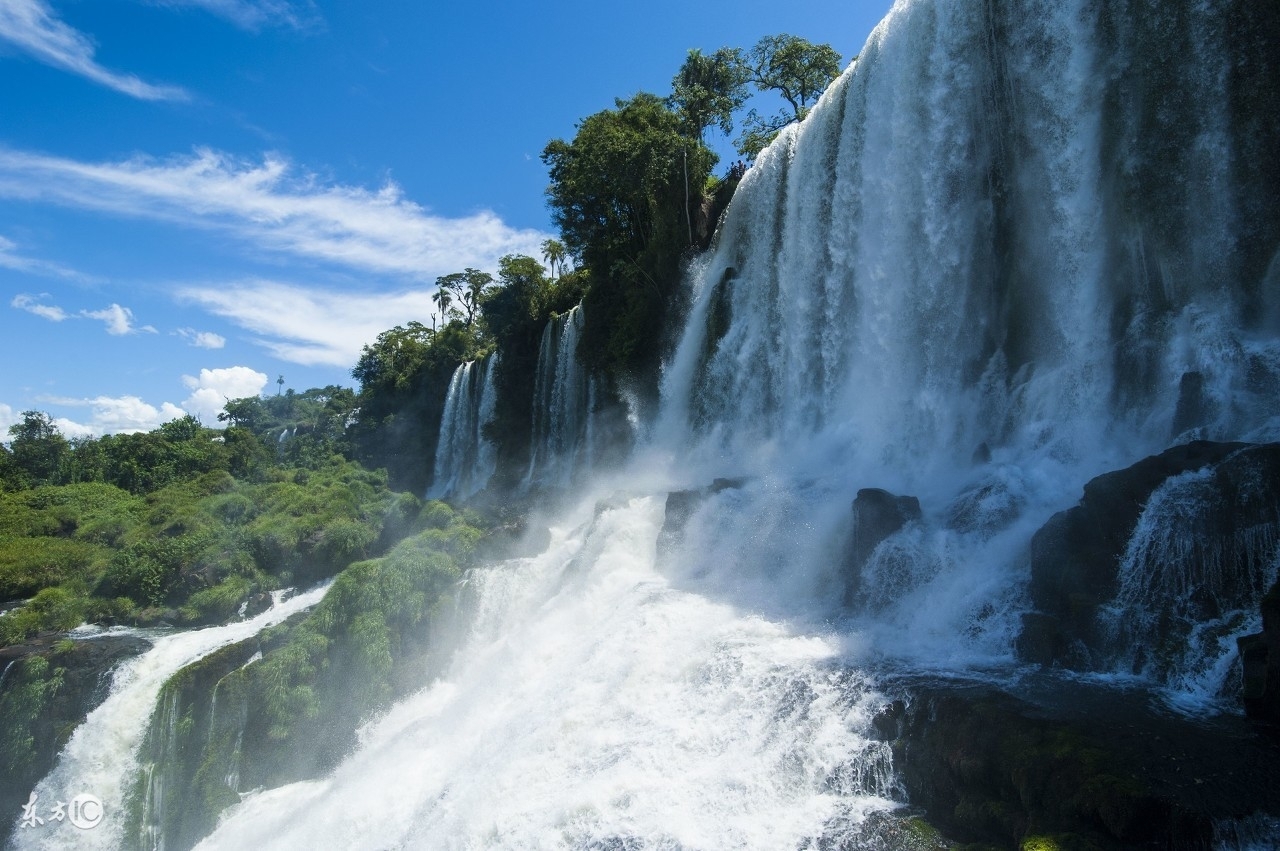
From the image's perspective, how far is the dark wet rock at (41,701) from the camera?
15.1 meters

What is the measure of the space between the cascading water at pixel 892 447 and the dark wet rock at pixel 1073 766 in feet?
1.51

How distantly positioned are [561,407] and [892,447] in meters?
17.9

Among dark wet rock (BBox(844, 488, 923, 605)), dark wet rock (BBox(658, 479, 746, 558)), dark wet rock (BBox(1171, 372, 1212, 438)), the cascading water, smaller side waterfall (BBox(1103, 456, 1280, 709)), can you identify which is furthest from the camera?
dark wet rock (BBox(658, 479, 746, 558))

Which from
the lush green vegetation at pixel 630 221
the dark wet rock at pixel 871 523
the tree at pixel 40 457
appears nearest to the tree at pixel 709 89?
the lush green vegetation at pixel 630 221

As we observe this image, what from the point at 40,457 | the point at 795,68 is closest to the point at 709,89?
the point at 795,68

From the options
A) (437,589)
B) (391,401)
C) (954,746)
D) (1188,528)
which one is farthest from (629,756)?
(391,401)

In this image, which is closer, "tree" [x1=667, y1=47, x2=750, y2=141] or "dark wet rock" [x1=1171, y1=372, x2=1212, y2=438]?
"dark wet rock" [x1=1171, y1=372, x2=1212, y2=438]

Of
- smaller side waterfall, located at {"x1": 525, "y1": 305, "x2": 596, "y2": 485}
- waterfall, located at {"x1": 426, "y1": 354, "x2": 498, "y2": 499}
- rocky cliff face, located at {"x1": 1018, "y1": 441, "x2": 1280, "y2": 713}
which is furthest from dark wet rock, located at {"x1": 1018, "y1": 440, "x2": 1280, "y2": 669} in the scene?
waterfall, located at {"x1": 426, "y1": 354, "x2": 498, "y2": 499}

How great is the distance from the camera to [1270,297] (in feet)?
35.7

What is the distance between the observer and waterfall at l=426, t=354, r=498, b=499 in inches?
1406

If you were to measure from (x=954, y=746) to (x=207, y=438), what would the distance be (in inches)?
1853

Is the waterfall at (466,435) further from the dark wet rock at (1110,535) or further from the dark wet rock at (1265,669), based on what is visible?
the dark wet rock at (1265,669)

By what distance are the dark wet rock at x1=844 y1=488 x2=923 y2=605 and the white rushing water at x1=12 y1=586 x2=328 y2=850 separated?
14.0 meters

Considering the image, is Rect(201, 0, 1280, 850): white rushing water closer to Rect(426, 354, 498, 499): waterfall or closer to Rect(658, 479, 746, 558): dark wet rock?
Rect(658, 479, 746, 558): dark wet rock
